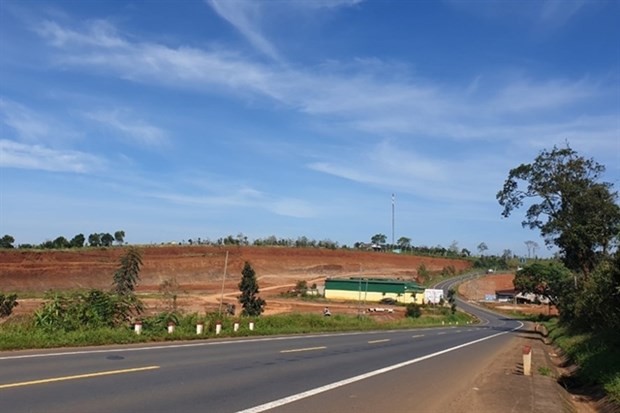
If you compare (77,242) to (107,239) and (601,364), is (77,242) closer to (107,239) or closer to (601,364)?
(107,239)

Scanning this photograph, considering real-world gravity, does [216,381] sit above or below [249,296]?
above

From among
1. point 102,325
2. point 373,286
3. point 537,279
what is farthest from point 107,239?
point 102,325

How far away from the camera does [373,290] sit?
104m

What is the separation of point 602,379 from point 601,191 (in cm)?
2773

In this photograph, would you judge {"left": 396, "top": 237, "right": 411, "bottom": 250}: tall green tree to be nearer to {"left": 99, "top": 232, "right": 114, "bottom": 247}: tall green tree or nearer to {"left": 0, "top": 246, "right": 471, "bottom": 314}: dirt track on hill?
{"left": 0, "top": 246, "right": 471, "bottom": 314}: dirt track on hill

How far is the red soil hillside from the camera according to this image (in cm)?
9231

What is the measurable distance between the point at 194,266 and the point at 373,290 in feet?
118

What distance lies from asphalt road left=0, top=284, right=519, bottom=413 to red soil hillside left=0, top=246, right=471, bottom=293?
2710 inches

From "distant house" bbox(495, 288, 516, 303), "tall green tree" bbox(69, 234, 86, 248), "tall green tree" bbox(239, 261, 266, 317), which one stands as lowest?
"distant house" bbox(495, 288, 516, 303)

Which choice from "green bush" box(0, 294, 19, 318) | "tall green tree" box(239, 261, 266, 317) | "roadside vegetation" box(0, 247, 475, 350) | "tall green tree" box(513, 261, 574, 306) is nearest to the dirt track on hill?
"tall green tree" box(239, 261, 266, 317)

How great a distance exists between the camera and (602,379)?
13.6 metres

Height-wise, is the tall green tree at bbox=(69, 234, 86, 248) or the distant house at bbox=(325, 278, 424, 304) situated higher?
Result: the tall green tree at bbox=(69, 234, 86, 248)

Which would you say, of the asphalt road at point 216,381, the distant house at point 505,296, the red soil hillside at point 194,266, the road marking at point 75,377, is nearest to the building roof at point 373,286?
the red soil hillside at point 194,266

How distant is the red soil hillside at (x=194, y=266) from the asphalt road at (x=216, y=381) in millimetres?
68822
